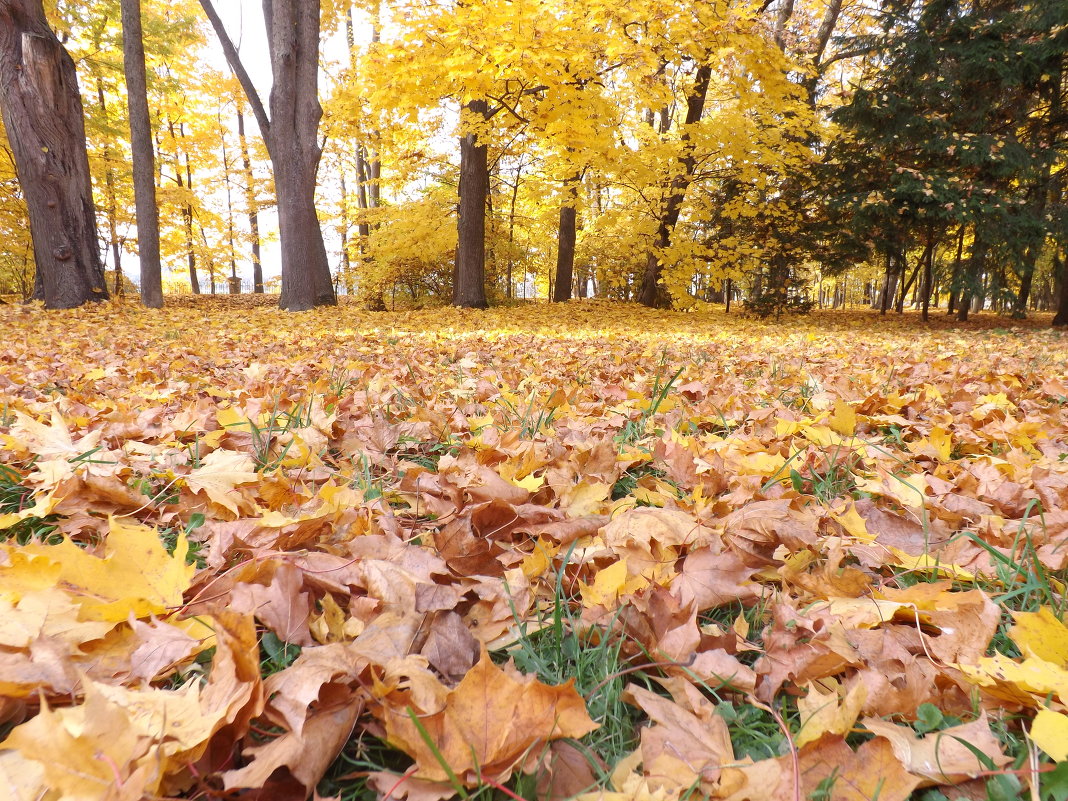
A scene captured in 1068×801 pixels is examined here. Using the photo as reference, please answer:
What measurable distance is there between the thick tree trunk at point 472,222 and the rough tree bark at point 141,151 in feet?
15.8

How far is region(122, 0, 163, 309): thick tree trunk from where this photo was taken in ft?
27.9

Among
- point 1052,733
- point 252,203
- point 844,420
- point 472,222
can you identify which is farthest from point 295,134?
point 252,203

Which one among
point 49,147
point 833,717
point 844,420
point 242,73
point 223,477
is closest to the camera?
point 833,717

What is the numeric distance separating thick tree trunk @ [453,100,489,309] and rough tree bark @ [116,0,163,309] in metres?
4.83

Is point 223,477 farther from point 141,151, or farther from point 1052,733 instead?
point 141,151

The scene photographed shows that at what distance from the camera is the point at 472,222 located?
34.3 ft

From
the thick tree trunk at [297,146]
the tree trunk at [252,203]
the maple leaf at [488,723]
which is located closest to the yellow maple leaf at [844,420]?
the maple leaf at [488,723]

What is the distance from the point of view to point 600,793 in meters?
0.66

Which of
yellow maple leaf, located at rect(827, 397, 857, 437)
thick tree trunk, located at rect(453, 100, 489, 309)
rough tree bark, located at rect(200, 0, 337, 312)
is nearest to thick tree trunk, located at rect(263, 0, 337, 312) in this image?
rough tree bark, located at rect(200, 0, 337, 312)

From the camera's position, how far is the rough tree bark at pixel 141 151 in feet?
27.9

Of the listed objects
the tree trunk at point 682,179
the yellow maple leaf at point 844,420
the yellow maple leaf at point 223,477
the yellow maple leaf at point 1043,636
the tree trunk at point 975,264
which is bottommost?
the yellow maple leaf at point 1043,636

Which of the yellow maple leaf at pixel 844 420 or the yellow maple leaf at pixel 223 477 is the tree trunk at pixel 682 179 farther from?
the yellow maple leaf at pixel 223 477

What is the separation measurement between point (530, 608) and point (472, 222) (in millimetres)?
10129

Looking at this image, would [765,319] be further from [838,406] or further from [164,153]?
[164,153]
